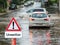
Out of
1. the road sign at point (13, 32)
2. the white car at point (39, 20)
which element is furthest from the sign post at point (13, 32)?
the white car at point (39, 20)

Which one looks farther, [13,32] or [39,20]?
[39,20]

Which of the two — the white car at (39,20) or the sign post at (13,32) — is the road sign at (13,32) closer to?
the sign post at (13,32)

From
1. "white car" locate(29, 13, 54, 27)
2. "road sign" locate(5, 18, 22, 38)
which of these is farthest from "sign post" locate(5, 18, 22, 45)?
"white car" locate(29, 13, 54, 27)

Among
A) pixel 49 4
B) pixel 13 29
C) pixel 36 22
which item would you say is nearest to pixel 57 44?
pixel 13 29

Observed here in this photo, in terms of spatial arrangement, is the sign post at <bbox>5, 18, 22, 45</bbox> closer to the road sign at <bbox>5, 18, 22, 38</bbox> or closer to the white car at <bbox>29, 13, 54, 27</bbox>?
the road sign at <bbox>5, 18, 22, 38</bbox>

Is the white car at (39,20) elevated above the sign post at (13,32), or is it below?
below

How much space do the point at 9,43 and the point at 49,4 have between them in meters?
60.5

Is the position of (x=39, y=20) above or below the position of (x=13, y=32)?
below

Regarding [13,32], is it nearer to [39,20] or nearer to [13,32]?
[13,32]

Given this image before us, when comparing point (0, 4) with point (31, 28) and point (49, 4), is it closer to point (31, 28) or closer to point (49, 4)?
→ point (49, 4)

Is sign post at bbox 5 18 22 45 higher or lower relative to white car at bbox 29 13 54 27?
higher

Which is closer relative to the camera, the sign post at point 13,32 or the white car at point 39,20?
the sign post at point 13,32

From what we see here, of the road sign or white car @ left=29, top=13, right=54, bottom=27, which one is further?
white car @ left=29, top=13, right=54, bottom=27

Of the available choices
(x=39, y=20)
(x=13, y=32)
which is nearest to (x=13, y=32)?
(x=13, y=32)
